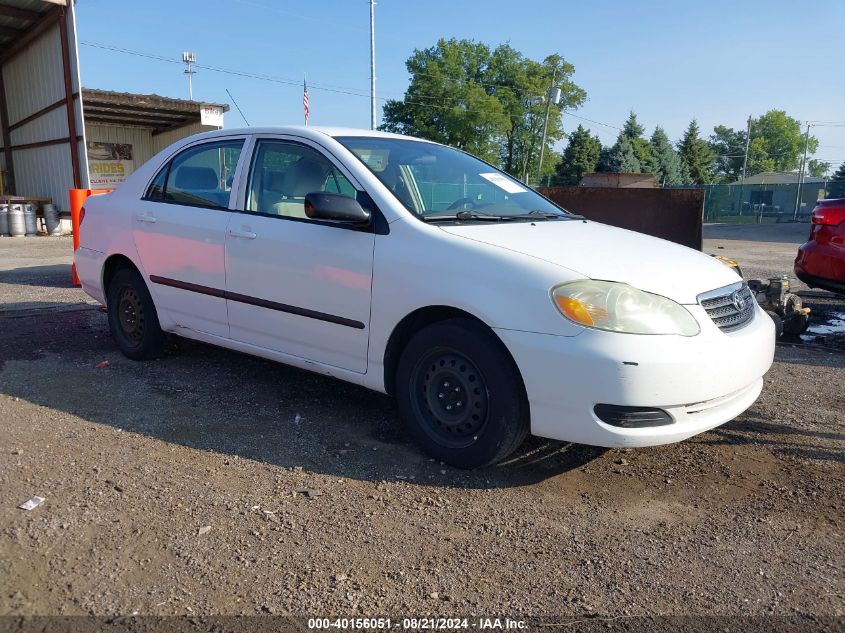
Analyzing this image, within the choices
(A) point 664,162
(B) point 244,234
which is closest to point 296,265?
(B) point 244,234

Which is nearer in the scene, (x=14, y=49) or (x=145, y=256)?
(x=145, y=256)

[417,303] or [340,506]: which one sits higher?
[417,303]

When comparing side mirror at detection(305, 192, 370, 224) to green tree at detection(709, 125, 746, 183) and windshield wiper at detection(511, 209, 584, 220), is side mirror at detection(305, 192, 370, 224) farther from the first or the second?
green tree at detection(709, 125, 746, 183)

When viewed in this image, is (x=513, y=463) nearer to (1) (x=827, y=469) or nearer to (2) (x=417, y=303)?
(2) (x=417, y=303)

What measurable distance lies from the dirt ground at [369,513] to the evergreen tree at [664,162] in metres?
44.8

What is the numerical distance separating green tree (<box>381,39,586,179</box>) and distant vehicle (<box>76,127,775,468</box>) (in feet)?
191

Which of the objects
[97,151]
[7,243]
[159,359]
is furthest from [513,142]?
[159,359]

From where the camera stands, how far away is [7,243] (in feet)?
51.1

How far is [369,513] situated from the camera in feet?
9.91

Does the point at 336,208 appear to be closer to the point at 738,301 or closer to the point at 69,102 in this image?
the point at 738,301

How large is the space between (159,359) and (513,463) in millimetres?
3115

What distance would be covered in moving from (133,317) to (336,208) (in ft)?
8.02

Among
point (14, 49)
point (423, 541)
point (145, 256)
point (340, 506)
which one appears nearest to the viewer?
point (423, 541)

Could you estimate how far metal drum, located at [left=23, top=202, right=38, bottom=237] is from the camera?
57.9 ft
